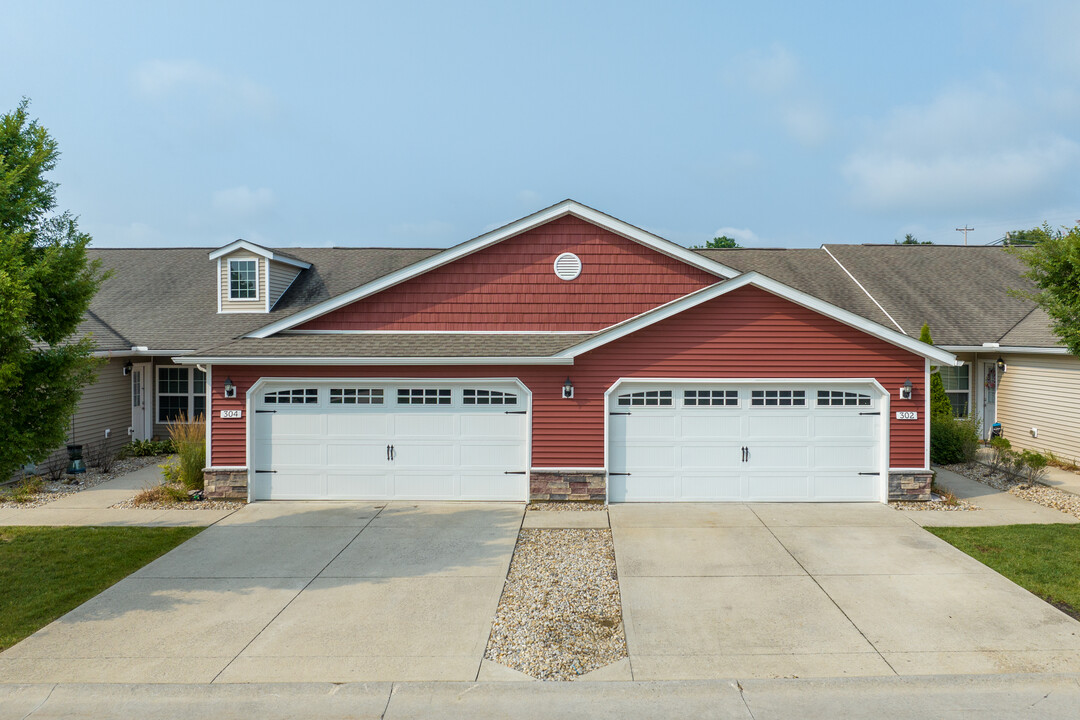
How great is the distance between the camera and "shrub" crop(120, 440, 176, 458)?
16.8m

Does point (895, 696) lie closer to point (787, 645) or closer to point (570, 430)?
point (787, 645)

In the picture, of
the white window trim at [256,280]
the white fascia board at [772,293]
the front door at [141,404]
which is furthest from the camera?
the front door at [141,404]

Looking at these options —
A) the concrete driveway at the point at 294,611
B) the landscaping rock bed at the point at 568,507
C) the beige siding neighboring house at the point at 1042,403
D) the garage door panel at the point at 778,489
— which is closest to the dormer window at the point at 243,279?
the concrete driveway at the point at 294,611

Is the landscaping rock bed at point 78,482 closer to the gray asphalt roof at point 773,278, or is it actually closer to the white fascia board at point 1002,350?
the gray asphalt roof at point 773,278

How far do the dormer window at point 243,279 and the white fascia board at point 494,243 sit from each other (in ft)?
17.1

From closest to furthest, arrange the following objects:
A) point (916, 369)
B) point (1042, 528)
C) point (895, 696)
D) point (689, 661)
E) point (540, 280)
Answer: point (895, 696) → point (689, 661) → point (1042, 528) → point (916, 369) → point (540, 280)

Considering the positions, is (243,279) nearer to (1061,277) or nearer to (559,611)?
(559,611)

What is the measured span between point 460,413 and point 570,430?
2.08 metres

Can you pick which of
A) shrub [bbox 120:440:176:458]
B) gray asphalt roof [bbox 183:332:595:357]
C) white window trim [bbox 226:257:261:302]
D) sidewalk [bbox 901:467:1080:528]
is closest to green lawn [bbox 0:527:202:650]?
gray asphalt roof [bbox 183:332:595:357]

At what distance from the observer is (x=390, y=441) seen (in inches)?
492

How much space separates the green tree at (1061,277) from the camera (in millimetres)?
9984

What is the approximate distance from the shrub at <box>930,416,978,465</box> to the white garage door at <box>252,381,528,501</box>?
10.1 m

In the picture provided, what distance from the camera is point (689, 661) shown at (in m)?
6.35

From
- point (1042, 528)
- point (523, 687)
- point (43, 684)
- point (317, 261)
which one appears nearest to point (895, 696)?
point (523, 687)
